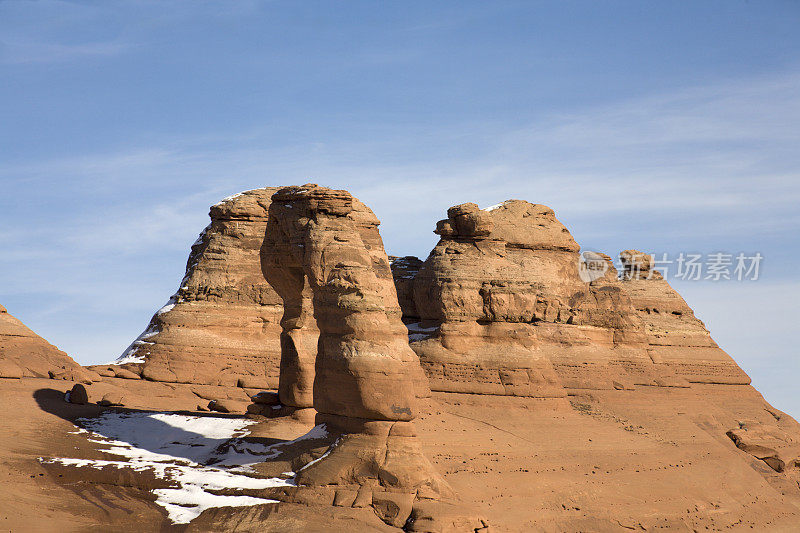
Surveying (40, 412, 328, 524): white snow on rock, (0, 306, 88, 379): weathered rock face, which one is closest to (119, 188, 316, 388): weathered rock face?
(0, 306, 88, 379): weathered rock face

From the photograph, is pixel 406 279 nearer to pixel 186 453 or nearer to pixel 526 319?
pixel 526 319

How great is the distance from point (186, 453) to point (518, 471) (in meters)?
7.52

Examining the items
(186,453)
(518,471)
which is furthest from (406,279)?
(186,453)

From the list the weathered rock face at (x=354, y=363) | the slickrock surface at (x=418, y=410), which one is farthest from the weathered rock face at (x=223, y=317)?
the weathered rock face at (x=354, y=363)

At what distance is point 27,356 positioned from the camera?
22.8m

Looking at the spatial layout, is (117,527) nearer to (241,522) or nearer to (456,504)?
(241,522)

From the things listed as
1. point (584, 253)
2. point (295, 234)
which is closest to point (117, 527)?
point (295, 234)

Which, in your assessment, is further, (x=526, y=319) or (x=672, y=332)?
(x=672, y=332)

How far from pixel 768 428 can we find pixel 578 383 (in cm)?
836

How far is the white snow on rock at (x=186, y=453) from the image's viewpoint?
14.6 meters

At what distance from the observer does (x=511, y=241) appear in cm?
3059

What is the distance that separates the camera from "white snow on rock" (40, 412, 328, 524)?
14.6 m

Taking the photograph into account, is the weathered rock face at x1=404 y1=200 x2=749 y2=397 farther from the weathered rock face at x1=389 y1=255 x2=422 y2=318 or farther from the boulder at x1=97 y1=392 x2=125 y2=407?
the boulder at x1=97 y1=392 x2=125 y2=407

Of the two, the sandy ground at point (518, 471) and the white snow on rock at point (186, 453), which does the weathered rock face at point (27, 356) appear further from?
the white snow on rock at point (186, 453)
